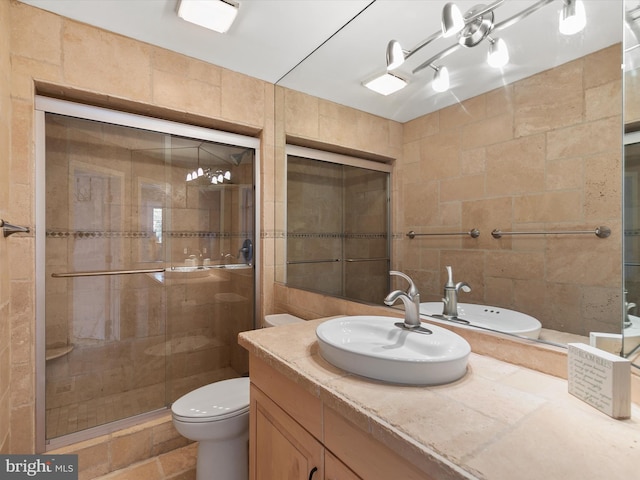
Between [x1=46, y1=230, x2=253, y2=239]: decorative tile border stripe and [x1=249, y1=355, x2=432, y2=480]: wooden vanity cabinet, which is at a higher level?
[x1=46, y1=230, x2=253, y2=239]: decorative tile border stripe

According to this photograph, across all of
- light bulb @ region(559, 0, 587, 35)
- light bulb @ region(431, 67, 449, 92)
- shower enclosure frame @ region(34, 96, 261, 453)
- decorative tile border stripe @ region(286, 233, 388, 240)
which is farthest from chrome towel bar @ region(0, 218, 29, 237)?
light bulb @ region(559, 0, 587, 35)

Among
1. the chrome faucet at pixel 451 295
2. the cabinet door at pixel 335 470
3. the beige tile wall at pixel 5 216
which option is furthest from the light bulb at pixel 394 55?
the beige tile wall at pixel 5 216

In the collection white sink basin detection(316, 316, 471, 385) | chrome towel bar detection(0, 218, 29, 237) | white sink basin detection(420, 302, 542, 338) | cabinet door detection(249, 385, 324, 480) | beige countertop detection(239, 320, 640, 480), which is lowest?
cabinet door detection(249, 385, 324, 480)

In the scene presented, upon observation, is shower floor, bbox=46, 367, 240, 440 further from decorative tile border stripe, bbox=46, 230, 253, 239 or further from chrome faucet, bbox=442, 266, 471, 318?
chrome faucet, bbox=442, 266, 471, 318

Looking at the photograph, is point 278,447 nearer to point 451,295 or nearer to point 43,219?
point 451,295

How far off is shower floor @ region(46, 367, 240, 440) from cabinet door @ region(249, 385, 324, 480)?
121cm

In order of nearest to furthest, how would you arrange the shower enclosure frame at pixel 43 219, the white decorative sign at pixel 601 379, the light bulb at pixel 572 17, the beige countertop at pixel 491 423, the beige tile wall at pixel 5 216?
the beige countertop at pixel 491 423 → the white decorative sign at pixel 601 379 → the light bulb at pixel 572 17 → the beige tile wall at pixel 5 216 → the shower enclosure frame at pixel 43 219

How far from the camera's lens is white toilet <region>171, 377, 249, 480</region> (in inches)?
55.1

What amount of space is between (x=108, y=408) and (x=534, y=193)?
8.16 ft

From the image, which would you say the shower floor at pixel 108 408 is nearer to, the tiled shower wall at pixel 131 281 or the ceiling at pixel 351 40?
the tiled shower wall at pixel 131 281

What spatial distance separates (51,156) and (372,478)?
83.5 inches

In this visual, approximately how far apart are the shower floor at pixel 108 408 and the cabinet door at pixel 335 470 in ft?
5.51

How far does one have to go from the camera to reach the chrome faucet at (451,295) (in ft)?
3.80

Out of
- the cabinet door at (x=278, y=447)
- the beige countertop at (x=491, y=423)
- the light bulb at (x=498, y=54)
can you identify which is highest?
A: the light bulb at (x=498, y=54)
